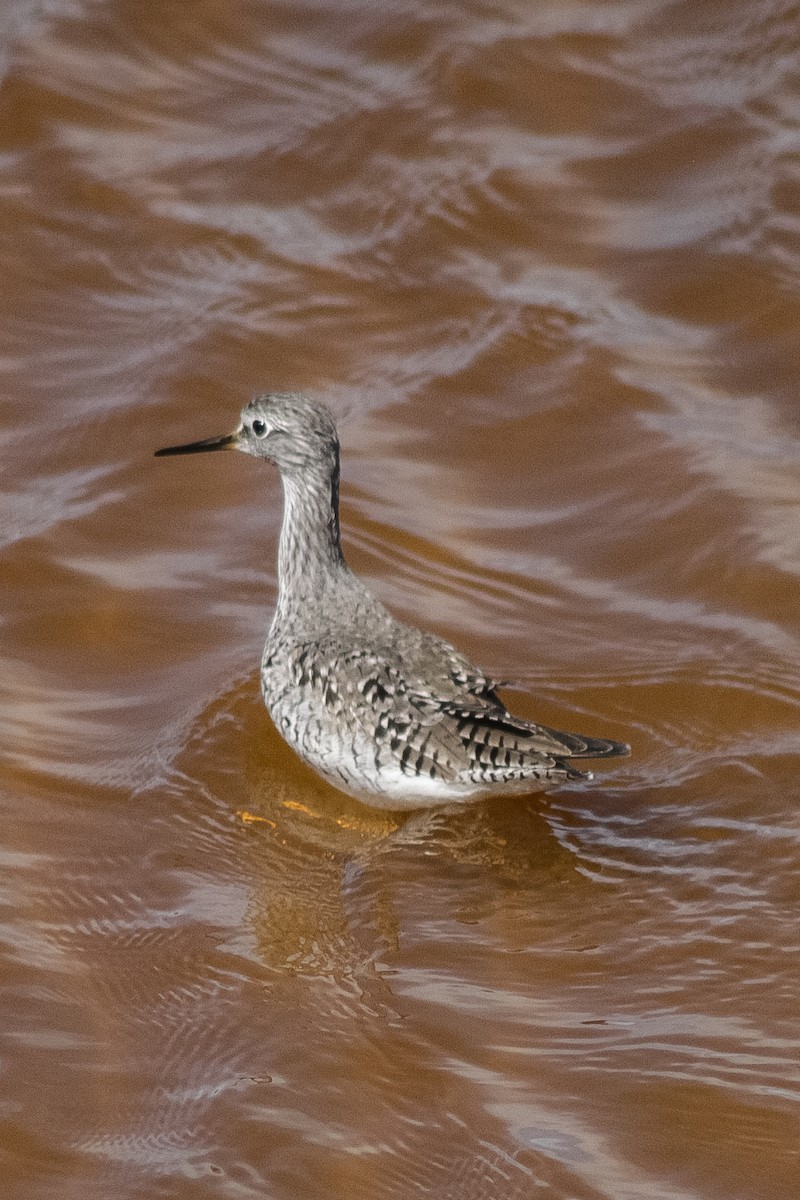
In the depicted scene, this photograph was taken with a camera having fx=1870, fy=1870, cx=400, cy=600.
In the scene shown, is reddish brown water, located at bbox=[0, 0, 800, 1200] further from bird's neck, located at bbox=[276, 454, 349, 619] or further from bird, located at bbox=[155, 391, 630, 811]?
bird's neck, located at bbox=[276, 454, 349, 619]

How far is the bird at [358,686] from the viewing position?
6.36m

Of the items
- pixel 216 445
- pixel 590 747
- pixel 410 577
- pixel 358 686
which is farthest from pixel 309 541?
pixel 590 747

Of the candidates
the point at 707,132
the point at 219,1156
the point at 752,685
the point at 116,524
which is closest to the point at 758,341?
the point at 707,132

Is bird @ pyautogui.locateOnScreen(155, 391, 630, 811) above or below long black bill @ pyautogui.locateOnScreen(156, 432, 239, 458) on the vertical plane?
below

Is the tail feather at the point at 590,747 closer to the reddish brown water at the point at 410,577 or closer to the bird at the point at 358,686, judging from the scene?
the bird at the point at 358,686

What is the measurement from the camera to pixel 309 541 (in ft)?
24.1

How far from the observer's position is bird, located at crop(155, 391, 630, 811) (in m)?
6.36

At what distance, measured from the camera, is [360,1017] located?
5637 mm

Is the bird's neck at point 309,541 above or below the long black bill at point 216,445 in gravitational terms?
below

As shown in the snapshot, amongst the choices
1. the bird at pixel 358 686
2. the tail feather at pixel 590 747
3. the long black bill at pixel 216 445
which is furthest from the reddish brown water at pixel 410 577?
the long black bill at pixel 216 445

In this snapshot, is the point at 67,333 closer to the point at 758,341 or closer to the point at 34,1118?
the point at 758,341

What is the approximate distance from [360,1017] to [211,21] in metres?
8.72

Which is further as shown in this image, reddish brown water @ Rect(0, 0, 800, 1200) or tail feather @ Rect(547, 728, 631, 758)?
tail feather @ Rect(547, 728, 631, 758)

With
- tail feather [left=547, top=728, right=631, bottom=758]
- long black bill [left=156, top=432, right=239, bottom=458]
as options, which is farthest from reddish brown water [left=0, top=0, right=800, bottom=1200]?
long black bill [left=156, top=432, right=239, bottom=458]
